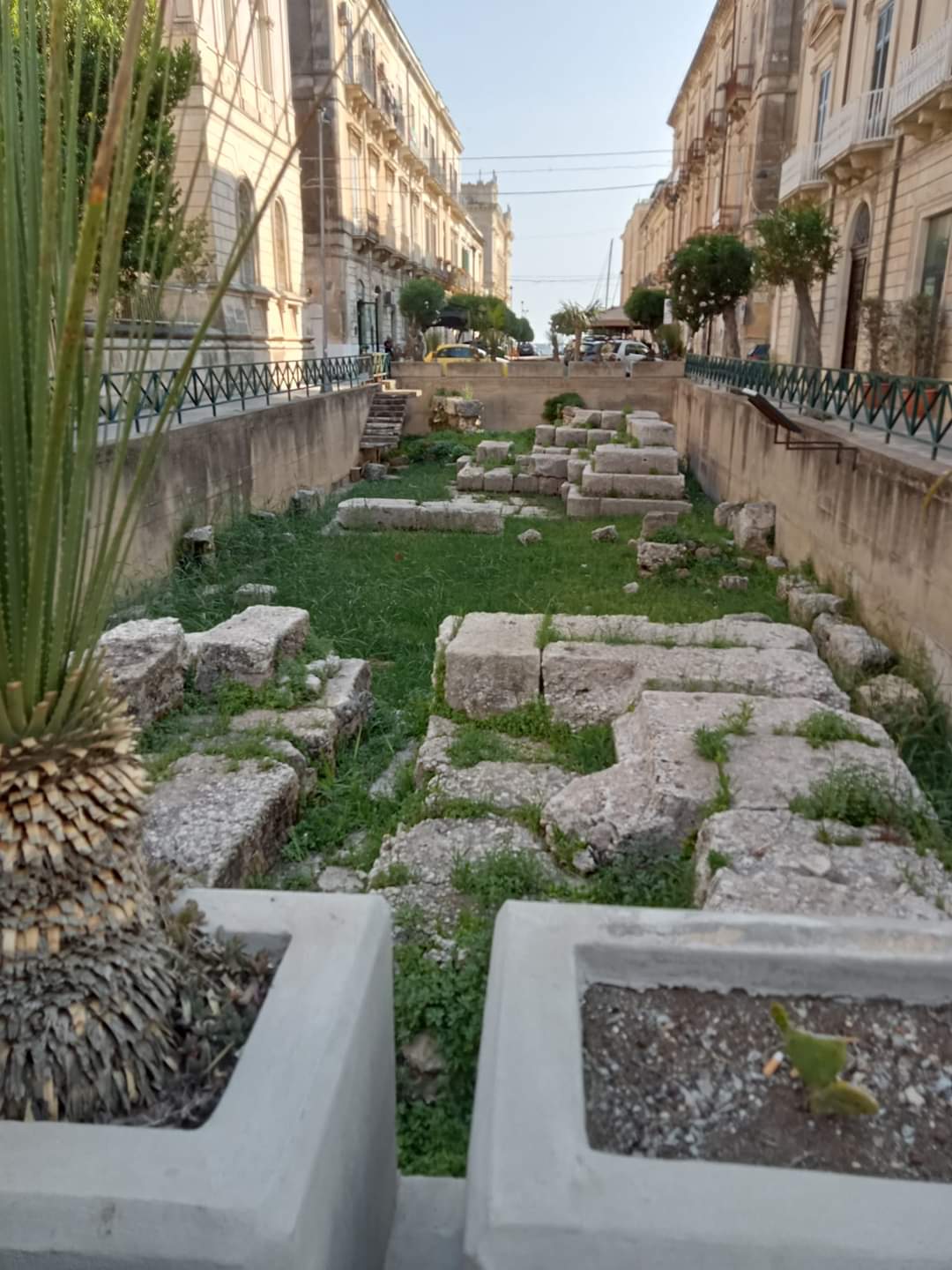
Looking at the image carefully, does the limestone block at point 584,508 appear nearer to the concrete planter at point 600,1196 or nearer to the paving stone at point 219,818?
the paving stone at point 219,818

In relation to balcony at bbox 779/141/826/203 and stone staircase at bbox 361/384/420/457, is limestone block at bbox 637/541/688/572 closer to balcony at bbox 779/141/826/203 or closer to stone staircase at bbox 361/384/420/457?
stone staircase at bbox 361/384/420/457

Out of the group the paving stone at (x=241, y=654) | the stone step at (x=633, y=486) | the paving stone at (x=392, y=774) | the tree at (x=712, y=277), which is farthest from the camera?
the tree at (x=712, y=277)

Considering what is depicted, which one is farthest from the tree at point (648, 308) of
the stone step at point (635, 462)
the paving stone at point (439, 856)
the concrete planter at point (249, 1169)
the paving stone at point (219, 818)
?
the concrete planter at point (249, 1169)

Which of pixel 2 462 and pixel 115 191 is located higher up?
pixel 115 191

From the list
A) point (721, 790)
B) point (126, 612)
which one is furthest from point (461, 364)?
point (721, 790)

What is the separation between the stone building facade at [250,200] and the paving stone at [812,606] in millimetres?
10894

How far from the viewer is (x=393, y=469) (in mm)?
16844

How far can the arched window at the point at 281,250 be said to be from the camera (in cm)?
2222

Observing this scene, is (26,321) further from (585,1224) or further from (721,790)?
(721,790)

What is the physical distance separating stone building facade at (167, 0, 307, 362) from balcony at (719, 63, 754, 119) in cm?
1418

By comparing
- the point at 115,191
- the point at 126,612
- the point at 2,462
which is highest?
the point at 115,191

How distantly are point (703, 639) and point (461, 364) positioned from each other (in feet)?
55.7

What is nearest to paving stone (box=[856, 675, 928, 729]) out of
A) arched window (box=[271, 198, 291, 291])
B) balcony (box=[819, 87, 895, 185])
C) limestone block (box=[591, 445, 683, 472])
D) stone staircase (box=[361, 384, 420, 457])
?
limestone block (box=[591, 445, 683, 472])

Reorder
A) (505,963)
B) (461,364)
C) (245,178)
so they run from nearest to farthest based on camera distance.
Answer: (505,963) < (245,178) < (461,364)
